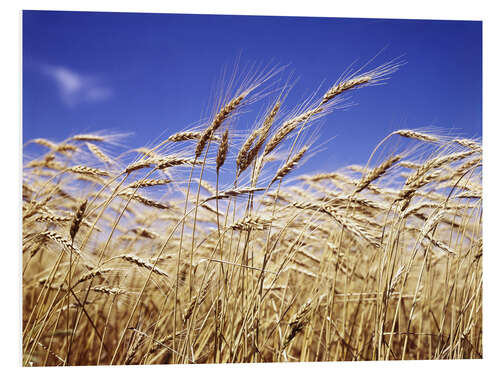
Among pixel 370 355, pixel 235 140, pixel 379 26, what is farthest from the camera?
pixel 379 26

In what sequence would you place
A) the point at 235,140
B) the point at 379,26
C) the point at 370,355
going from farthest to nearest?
1. the point at 379,26
2. the point at 370,355
3. the point at 235,140

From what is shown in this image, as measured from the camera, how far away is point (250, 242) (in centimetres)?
233

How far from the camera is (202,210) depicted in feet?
8.25

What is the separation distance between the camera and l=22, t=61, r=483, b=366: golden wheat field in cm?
224

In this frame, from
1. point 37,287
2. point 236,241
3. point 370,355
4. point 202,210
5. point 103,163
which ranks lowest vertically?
point 370,355

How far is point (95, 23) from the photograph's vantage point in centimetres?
251

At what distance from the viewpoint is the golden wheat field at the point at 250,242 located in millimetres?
2238

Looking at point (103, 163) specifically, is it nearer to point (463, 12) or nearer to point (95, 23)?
point (95, 23)

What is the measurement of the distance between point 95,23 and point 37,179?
0.83 m
